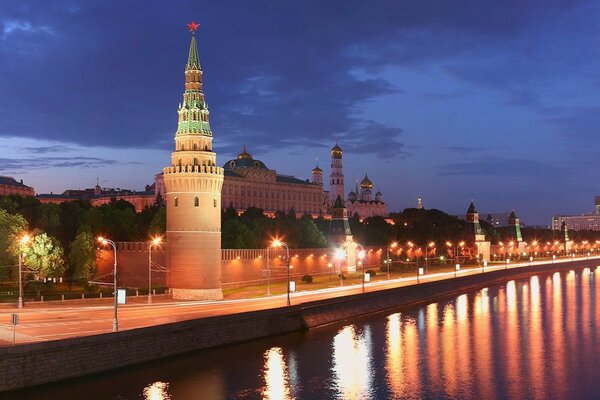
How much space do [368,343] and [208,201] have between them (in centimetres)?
1974

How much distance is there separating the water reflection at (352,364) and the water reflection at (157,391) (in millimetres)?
7401

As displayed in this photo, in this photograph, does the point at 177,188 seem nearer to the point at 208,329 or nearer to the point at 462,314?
the point at 208,329

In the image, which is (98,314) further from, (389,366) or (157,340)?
(389,366)

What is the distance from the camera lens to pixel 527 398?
110 feet

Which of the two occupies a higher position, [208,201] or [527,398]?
[208,201]

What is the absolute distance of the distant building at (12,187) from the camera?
566 ft

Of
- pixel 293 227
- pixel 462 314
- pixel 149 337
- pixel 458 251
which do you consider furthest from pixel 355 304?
pixel 458 251

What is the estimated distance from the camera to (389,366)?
40.5m

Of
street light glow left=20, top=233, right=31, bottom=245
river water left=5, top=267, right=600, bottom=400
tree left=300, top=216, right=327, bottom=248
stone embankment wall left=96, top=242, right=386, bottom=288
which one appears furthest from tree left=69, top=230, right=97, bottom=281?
tree left=300, top=216, right=327, bottom=248

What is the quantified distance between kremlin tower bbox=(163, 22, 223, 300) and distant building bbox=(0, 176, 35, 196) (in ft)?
394

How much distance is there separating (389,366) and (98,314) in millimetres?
17681

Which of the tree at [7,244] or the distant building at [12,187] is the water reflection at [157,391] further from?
the distant building at [12,187]

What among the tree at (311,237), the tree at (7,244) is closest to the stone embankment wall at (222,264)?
the tree at (311,237)

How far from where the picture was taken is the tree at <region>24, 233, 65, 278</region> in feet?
192
